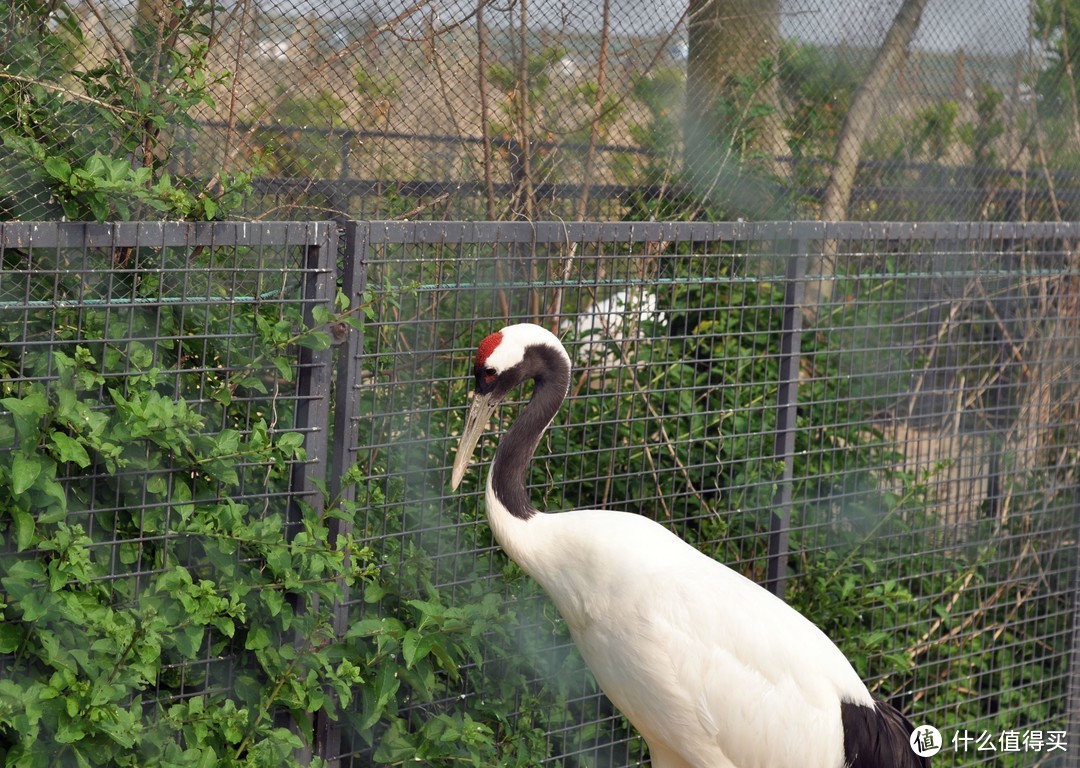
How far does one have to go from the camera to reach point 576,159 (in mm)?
4102

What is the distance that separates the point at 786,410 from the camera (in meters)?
4.16

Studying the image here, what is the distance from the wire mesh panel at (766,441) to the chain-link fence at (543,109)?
29cm

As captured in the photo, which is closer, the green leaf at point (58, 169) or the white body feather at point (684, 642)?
the green leaf at point (58, 169)

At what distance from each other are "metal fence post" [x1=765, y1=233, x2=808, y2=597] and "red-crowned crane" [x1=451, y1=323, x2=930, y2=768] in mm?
786

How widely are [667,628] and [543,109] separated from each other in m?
1.74

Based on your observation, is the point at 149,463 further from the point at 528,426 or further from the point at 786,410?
the point at 786,410

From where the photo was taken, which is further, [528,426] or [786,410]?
[786,410]

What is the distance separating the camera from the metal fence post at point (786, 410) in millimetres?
4145

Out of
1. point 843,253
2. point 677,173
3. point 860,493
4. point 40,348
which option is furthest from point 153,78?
point 860,493

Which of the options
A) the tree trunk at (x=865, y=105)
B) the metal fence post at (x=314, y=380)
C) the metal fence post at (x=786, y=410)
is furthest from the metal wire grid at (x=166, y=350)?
the tree trunk at (x=865, y=105)

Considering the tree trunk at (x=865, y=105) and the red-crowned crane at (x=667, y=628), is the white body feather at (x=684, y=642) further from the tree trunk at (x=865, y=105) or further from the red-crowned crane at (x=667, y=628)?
the tree trunk at (x=865, y=105)

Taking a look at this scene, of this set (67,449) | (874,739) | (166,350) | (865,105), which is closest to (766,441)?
(874,739)

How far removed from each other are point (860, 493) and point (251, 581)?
2242mm

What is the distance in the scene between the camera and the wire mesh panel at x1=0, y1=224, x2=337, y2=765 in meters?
2.69
